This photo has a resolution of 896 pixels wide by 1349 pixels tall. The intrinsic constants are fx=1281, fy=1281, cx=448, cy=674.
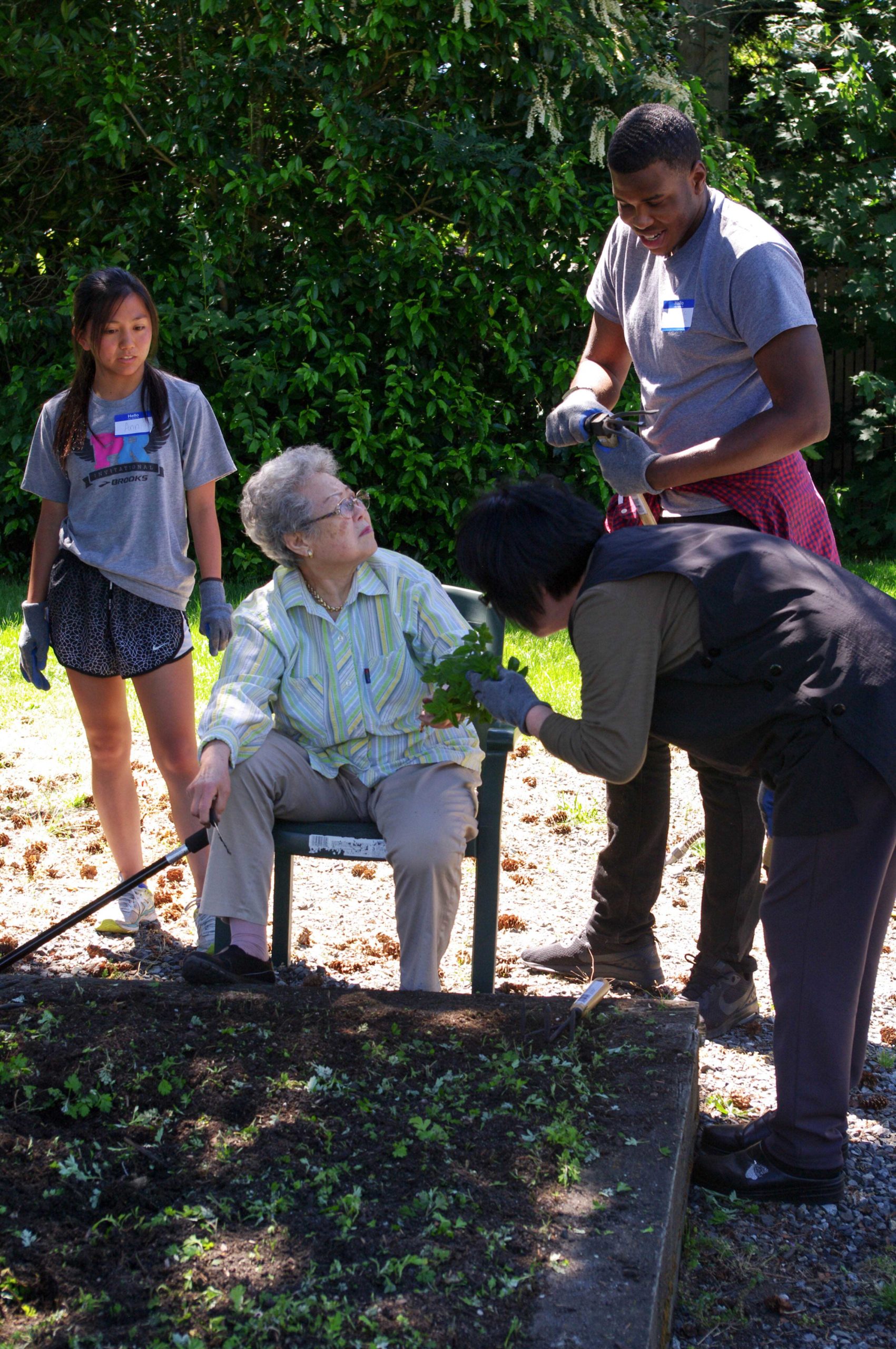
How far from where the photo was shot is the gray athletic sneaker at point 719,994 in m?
3.31

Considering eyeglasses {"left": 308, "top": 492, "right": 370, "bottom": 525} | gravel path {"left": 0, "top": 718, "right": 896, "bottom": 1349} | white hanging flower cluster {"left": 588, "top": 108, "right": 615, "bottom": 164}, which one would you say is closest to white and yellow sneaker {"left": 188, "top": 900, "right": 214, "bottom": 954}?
gravel path {"left": 0, "top": 718, "right": 896, "bottom": 1349}

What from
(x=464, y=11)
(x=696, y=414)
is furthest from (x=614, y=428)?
(x=464, y=11)

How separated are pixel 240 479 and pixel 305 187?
1.89 meters

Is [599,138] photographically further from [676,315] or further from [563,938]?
[563,938]

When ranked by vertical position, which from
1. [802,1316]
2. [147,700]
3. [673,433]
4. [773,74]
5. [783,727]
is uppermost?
[773,74]

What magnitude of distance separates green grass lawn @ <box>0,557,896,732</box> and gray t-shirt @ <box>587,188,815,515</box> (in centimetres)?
247

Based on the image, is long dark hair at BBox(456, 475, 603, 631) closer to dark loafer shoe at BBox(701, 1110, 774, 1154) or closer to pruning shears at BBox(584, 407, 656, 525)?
pruning shears at BBox(584, 407, 656, 525)

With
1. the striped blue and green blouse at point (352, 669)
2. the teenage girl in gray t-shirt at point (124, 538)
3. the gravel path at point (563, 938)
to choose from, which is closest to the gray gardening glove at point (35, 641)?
the teenage girl in gray t-shirt at point (124, 538)

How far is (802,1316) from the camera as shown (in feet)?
7.43

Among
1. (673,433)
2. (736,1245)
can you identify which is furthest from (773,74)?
(736,1245)

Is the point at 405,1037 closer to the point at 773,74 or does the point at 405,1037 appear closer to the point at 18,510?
the point at 18,510

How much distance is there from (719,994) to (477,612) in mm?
1262

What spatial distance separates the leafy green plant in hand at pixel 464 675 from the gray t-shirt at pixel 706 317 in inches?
28.4

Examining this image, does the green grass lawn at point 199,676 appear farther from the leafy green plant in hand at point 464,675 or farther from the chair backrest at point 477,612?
the leafy green plant in hand at point 464,675
